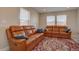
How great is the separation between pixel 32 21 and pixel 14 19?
42 centimetres

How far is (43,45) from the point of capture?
2.13 m

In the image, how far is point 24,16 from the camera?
2.07 metres

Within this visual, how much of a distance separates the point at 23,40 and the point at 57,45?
2.65ft

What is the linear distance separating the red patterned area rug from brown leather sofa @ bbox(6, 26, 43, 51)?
0.13 metres

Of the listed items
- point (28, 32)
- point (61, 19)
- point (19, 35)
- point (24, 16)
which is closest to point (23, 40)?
point (19, 35)

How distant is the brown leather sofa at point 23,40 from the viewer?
1955 millimetres

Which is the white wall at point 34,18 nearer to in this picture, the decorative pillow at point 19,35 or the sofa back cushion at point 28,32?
the sofa back cushion at point 28,32

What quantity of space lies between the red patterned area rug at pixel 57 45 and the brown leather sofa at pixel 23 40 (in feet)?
0.44

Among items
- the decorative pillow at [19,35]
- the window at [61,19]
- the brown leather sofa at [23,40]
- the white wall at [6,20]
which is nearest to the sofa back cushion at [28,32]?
the brown leather sofa at [23,40]

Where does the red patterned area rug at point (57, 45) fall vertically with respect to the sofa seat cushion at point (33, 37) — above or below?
below

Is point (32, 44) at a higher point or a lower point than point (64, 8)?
lower

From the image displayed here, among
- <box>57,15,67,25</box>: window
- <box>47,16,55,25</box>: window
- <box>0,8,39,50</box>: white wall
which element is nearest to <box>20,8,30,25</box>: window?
<box>0,8,39,50</box>: white wall
